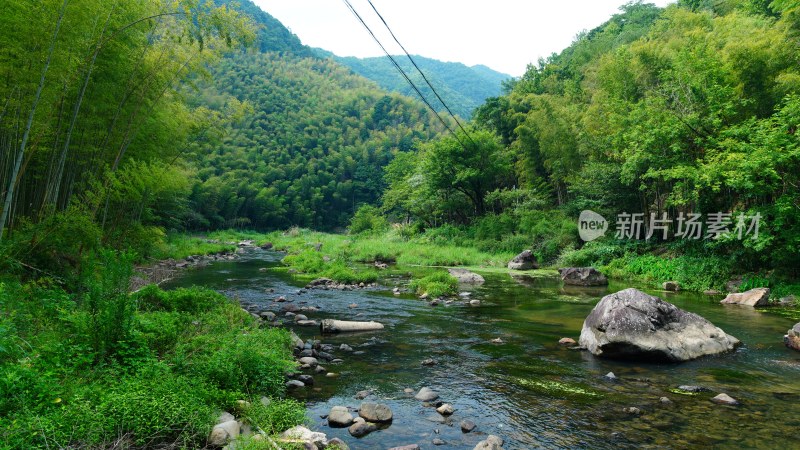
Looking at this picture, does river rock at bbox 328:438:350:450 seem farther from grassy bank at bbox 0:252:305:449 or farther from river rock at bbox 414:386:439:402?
river rock at bbox 414:386:439:402

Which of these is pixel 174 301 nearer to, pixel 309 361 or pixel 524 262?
pixel 309 361

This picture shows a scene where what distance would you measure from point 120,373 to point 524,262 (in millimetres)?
23075

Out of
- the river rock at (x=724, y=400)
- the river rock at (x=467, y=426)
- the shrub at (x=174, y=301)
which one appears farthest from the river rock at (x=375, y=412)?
the shrub at (x=174, y=301)

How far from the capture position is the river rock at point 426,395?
6.80m

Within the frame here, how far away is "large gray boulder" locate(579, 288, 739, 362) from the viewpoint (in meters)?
8.71

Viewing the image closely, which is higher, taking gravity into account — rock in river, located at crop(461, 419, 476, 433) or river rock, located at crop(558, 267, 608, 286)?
river rock, located at crop(558, 267, 608, 286)

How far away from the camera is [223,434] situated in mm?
4738

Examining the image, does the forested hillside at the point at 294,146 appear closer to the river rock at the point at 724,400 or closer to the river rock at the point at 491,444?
the river rock at the point at 491,444

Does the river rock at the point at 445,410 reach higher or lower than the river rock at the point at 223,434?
lower

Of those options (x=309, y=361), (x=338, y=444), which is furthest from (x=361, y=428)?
(x=309, y=361)

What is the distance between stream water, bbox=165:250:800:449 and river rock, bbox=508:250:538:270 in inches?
479

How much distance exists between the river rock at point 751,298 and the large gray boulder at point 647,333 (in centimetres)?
636

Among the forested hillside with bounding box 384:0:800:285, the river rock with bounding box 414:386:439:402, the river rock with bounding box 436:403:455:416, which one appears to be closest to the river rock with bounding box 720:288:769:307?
the forested hillside with bounding box 384:0:800:285

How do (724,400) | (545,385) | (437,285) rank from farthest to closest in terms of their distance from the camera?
(437,285) → (545,385) → (724,400)
